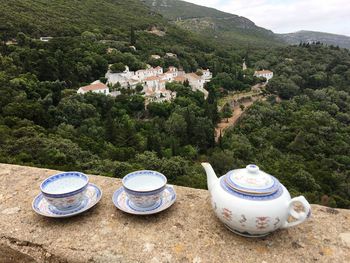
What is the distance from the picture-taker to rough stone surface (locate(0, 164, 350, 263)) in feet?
5.54

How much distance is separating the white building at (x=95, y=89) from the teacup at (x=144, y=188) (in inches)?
1050

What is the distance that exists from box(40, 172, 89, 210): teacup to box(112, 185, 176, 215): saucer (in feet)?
0.83

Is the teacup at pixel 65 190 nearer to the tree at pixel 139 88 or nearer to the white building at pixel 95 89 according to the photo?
the white building at pixel 95 89

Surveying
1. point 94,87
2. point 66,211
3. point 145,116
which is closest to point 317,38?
point 145,116

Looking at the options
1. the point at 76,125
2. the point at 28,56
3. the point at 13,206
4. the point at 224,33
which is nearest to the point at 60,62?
the point at 28,56

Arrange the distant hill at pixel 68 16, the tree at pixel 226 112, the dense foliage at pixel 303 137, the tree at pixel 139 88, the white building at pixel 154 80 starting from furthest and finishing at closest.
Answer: the distant hill at pixel 68 16 < the white building at pixel 154 80 < the tree at pixel 139 88 < the tree at pixel 226 112 < the dense foliage at pixel 303 137

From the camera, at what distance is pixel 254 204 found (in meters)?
1.64

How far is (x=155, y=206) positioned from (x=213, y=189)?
440 millimetres

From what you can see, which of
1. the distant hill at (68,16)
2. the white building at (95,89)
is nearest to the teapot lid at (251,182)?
the white building at (95,89)

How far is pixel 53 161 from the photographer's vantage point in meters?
13.1

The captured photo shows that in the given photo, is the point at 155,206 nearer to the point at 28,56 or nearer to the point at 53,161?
the point at 53,161

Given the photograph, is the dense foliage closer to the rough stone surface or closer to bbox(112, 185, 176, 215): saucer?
the rough stone surface

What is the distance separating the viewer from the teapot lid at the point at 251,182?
168 centimetres

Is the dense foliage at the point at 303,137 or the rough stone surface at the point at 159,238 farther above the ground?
the rough stone surface at the point at 159,238
